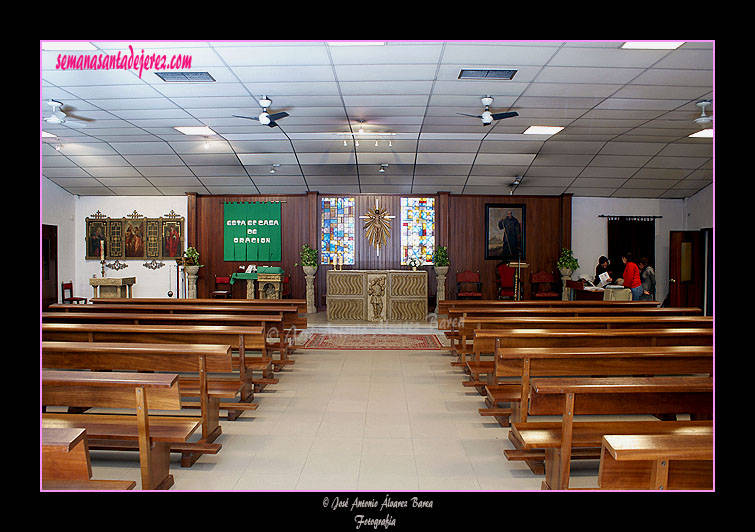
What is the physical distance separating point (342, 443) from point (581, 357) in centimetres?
183

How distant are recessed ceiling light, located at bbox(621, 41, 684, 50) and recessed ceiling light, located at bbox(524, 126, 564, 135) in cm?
364

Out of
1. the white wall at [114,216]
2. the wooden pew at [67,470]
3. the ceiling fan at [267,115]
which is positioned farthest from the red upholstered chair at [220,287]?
the wooden pew at [67,470]

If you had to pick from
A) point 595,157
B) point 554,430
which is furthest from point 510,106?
point 554,430

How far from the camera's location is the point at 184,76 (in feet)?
21.7

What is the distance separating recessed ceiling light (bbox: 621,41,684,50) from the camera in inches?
212

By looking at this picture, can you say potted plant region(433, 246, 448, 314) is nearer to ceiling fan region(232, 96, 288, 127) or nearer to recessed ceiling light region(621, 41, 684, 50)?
ceiling fan region(232, 96, 288, 127)

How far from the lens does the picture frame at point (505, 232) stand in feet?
42.5

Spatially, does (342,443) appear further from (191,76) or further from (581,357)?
(191,76)

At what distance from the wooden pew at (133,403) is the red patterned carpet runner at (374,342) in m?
4.64

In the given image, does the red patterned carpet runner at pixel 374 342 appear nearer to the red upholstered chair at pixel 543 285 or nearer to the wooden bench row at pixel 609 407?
the wooden bench row at pixel 609 407

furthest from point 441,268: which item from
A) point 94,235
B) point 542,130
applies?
point 94,235

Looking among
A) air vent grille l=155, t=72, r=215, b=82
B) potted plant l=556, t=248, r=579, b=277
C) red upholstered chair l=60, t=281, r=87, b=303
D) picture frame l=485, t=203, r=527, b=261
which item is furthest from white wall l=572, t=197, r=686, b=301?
red upholstered chair l=60, t=281, r=87, b=303

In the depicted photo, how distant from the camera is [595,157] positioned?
10.8 meters

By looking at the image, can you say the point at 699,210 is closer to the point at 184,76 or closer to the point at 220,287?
the point at 184,76
